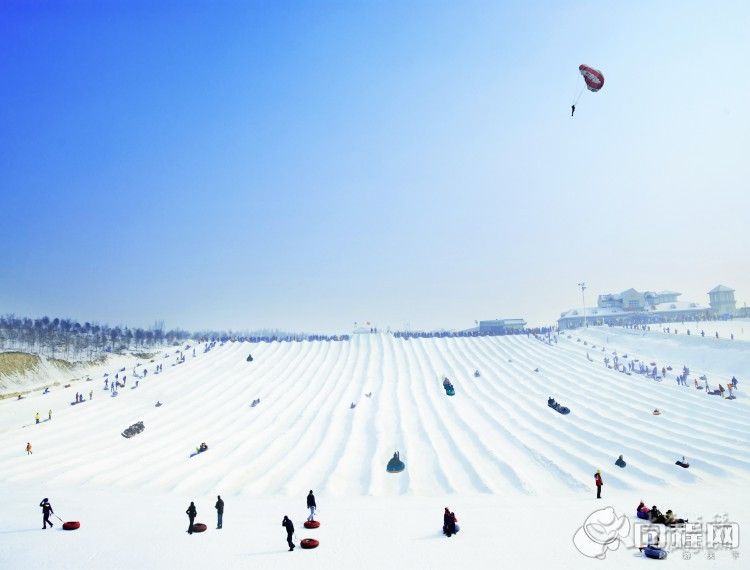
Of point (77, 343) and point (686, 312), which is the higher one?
point (686, 312)

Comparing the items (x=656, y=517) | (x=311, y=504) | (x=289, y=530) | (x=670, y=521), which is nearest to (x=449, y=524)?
(x=311, y=504)

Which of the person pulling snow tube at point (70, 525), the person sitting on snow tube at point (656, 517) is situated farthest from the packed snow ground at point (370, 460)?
the person sitting on snow tube at point (656, 517)

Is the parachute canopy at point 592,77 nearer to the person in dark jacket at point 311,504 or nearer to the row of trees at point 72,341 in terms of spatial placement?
the person in dark jacket at point 311,504

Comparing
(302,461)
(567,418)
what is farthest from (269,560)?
(567,418)

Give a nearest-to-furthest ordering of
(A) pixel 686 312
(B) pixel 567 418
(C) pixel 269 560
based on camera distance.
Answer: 1. (C) pixel 269 560
2. (B) pixel 567 418
3. (A) pixel 686 312

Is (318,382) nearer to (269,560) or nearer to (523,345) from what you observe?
(523,345)

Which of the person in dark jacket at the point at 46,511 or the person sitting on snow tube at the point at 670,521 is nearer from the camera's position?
the person sitting on snow tube at the point at 670,521

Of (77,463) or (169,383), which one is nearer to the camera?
(77,463)

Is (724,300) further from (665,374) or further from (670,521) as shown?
(670,521)
